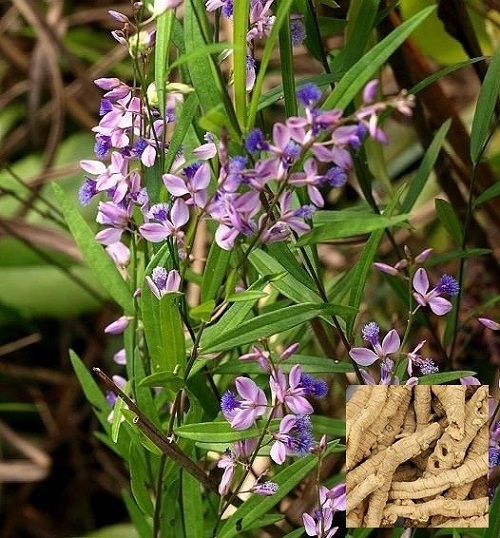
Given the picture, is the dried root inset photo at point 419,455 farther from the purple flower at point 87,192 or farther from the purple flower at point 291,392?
the purple flower at point 87,192

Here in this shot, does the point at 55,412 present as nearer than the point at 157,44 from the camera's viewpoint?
No

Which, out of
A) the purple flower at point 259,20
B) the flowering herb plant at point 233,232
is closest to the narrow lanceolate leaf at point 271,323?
the flowering herb plant at point 233,232

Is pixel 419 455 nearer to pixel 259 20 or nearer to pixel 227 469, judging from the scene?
pixel 227 469

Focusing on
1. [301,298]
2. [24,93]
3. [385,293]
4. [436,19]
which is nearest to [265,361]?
[301,298]

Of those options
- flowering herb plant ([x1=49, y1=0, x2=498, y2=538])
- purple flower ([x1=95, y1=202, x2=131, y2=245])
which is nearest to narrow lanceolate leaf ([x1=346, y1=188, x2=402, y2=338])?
flowering herb plant ([x1=49, y1=0, x2=498, y2=538])

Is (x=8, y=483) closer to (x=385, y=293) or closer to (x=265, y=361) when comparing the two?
(x=385, y=293)

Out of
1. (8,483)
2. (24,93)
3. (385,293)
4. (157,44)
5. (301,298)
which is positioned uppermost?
(157,44)
